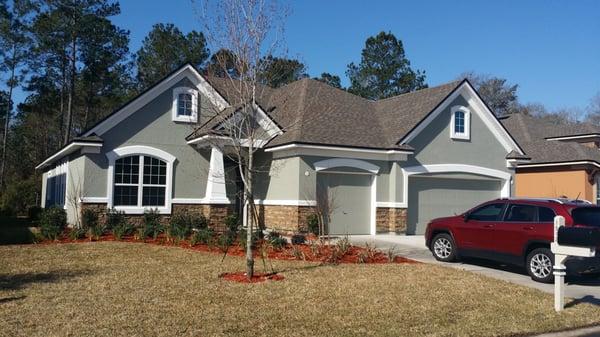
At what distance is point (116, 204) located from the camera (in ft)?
60.1

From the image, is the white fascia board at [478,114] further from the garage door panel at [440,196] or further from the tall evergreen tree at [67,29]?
the tall evergreen tree at [67,29]

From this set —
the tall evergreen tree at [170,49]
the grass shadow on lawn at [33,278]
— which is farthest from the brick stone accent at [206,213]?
the tall evergreen tree at [170,49]

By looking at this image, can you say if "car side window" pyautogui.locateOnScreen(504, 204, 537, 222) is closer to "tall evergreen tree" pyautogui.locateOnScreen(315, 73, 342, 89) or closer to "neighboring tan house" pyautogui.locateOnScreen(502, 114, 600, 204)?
"neighboring tan house" pyautogui.locateOnScreen(502, 114, 600, 204)

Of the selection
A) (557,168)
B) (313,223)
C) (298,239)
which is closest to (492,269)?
(298,239)

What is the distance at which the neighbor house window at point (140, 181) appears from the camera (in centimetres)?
1850

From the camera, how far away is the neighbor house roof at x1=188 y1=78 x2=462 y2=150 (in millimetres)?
18844

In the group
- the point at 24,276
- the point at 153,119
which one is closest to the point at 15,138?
the point at 153,119

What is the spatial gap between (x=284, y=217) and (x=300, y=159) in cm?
213

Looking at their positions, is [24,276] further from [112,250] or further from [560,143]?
[560,143]

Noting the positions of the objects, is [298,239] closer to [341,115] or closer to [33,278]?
[341,115]

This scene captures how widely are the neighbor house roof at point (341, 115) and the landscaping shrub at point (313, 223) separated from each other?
96.6 inches

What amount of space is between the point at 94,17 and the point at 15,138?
1486cm

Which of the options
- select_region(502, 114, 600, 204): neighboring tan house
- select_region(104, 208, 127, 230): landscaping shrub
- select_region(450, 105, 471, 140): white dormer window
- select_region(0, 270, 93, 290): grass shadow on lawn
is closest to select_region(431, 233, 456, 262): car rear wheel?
select_region(0, 270, 93, 290): grass shadow on lawn

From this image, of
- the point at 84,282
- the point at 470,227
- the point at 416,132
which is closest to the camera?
the point at 84,282
